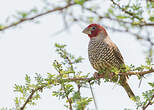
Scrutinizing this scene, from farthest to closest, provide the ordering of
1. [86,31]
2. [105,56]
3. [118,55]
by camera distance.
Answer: [86,31] < [118,55] < [105,56]

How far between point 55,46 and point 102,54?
233cm

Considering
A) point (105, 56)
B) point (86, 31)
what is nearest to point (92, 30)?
point (86, 31)

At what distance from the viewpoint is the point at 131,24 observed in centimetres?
187

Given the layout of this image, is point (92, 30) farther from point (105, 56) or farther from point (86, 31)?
point (105, 56)

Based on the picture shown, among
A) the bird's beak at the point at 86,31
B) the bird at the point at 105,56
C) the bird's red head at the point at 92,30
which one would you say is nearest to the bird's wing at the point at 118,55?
the bird at the point at 105,56

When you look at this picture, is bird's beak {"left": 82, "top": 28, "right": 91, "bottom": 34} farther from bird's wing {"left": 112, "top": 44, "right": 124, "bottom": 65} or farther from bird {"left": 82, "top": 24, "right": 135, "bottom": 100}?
bird's wing {"left": 112, "top": 44, "right": 124, "bottom": 65}

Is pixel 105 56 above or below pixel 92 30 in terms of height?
below

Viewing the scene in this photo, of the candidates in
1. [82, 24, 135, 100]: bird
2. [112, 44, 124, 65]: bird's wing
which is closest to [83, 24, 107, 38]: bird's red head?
[82, 24, 135, 100]: bird

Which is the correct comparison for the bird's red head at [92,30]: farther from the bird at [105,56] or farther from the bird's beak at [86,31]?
the bird at [105,56]

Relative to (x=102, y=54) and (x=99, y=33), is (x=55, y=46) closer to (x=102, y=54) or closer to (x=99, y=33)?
(x=102, y=54)

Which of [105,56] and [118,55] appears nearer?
[105,56]

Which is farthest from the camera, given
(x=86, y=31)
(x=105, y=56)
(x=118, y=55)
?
(x=86, y=31)

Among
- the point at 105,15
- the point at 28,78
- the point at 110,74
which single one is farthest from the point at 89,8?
the point at 110,74

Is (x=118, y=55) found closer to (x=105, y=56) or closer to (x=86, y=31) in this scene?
(x=105, y=56)
